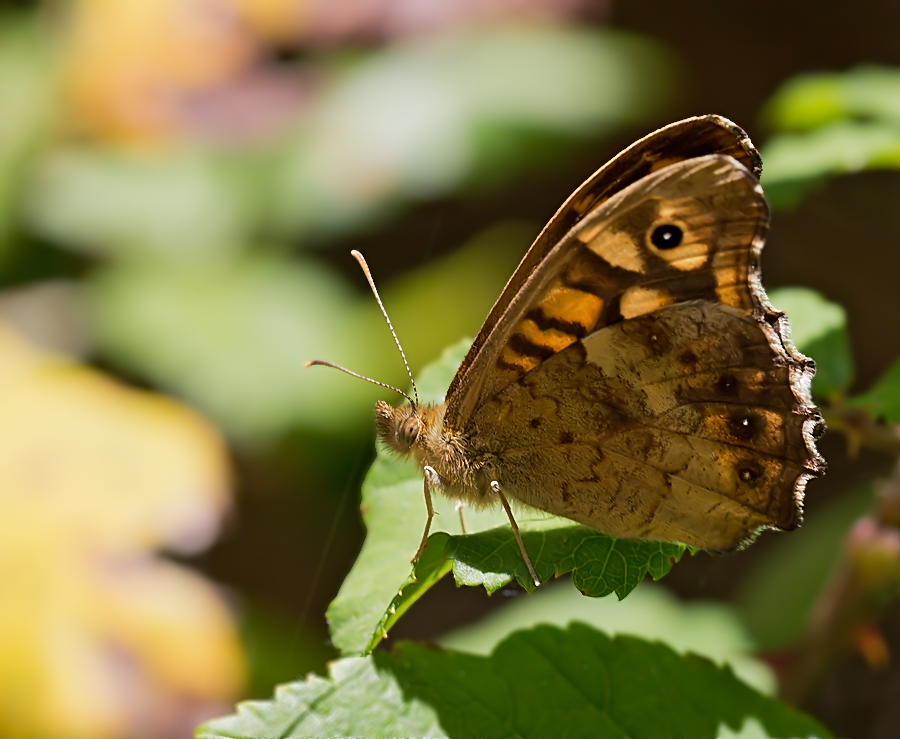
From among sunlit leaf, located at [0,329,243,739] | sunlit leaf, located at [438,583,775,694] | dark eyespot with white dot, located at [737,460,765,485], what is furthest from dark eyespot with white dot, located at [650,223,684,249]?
sunlit leaf, located at [0,329,243,739]

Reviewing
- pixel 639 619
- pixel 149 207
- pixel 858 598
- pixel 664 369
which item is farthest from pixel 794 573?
pixel 149 207

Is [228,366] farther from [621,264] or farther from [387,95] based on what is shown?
[621,264]

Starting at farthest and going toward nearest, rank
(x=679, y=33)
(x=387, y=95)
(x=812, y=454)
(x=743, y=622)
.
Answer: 1. (x=679, y=33)
2. (x=387, y=95)
3. (x=743, y=622)
4. (x=812, y=454)

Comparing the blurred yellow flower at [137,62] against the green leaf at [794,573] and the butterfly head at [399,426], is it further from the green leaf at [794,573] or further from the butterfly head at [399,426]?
the green leaf at [794,573]

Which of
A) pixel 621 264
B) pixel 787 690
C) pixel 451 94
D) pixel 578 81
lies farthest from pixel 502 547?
pixel 578 81

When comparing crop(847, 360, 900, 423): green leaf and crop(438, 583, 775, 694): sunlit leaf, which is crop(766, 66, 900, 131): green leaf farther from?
crop(438, 583, 775, 694): sunlit leaf

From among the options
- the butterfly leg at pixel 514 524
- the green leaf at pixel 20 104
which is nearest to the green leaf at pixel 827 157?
the butterfly leg at pixel 514 524
